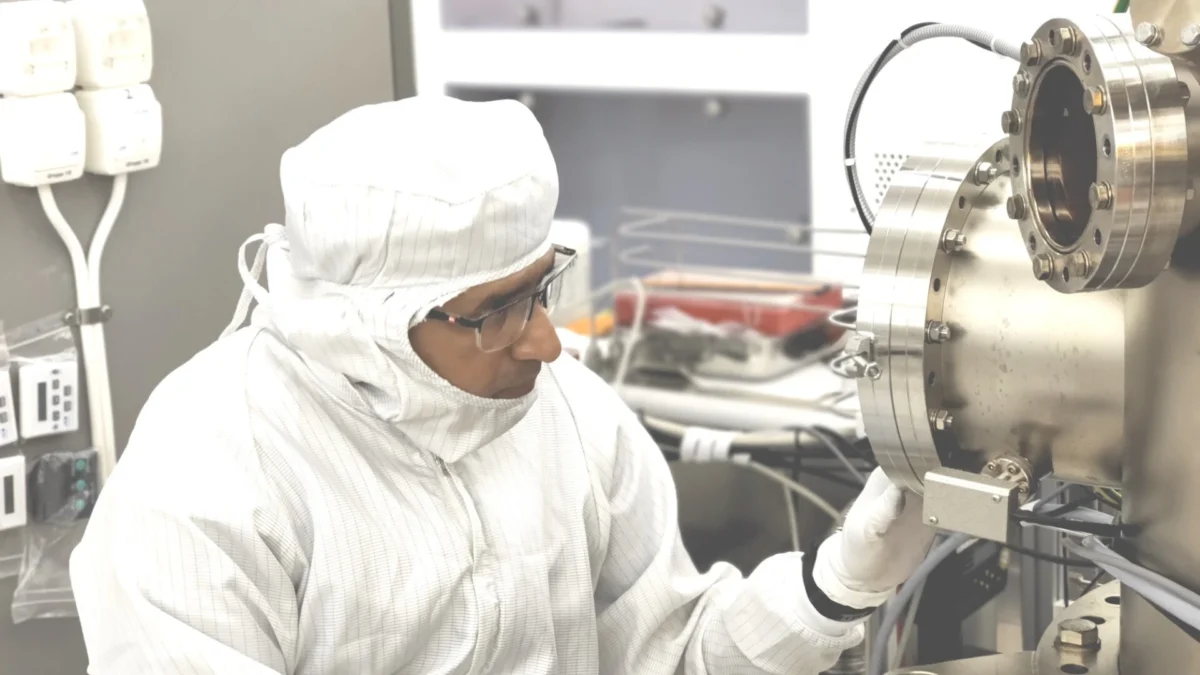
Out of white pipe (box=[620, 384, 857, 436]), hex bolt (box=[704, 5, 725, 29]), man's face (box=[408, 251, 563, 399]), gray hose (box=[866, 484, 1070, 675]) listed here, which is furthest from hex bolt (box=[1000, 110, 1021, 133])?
hex bolt (box=[704, 5, 725, 29])

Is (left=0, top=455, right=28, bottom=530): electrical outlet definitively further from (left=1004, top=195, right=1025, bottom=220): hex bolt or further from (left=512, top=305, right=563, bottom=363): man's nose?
(left=1004, top=195, right=1025, bottom=220): hex bolt

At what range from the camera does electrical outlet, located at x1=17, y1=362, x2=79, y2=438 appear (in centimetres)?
135

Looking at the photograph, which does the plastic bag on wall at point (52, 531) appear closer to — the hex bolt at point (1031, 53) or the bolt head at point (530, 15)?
the hex bolt at point (1031, 53)

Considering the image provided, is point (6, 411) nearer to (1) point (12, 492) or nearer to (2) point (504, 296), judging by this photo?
(1) point (12, 492)

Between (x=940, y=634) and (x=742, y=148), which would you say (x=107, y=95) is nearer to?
(x=940, y=634)

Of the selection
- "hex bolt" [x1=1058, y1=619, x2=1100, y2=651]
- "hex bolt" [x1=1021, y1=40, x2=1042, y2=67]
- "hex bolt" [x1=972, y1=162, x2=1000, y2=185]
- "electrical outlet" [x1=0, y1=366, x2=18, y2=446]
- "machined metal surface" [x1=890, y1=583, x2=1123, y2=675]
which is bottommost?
"machined metal surface" [x1=890, y1=583, x2=1123, y2=675]

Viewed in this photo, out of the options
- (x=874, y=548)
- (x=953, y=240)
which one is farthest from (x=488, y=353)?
(x=953, y=240)

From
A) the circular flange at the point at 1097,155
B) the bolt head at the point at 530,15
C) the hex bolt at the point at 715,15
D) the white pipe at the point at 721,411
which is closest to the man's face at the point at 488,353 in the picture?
the circular flange at the point at 1097,155

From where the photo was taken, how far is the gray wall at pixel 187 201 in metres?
1.38

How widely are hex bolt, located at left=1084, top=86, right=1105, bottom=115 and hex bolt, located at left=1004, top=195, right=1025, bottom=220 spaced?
0.23ft

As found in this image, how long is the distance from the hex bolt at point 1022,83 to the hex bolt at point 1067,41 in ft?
0.11

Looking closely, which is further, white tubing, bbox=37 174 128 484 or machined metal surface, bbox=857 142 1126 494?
white tubing, bbox=37 174 128 484

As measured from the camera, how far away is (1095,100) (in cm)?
62

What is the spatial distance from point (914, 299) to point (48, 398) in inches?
38.5
